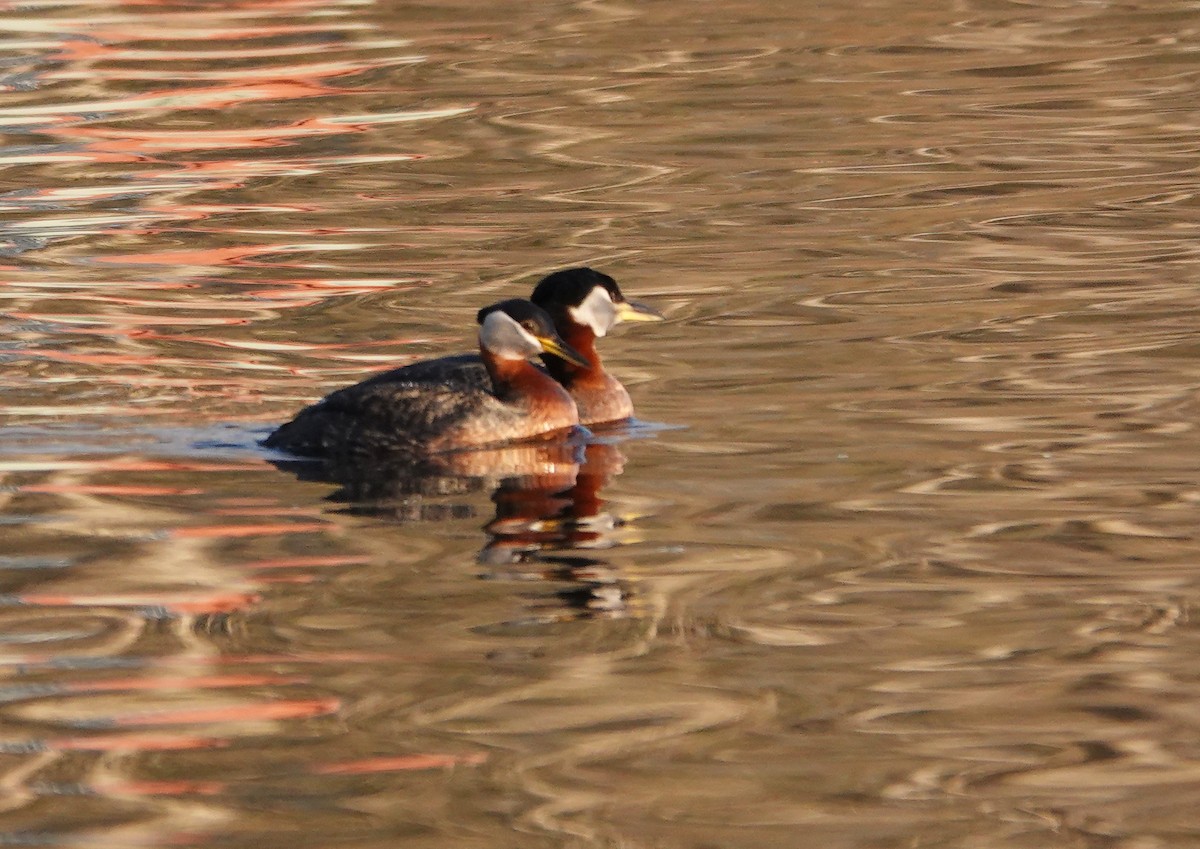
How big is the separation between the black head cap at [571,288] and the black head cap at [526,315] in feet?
2.19

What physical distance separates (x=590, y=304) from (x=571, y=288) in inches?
5.0

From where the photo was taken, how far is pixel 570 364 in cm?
1276

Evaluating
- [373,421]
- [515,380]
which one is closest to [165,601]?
[373,421]

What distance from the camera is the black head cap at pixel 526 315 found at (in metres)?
12.1

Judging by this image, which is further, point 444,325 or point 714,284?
point 714,284

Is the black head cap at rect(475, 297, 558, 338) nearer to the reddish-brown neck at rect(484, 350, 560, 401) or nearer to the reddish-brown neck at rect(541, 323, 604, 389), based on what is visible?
the reddish-brown neck at rect(484, 350, 560, 401)

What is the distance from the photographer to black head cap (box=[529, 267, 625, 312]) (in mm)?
12891

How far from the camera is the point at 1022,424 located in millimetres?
11586

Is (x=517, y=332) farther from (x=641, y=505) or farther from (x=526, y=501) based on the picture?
(x=641, y=505)

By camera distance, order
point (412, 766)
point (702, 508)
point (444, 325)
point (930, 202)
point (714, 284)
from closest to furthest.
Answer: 1. point (412, 766)
2. point (702, 508)
3. point (444, 325)
4. point (714, 284)
5. point (930, 202)

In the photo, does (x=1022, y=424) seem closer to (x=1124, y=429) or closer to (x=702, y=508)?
(x=1124, y=429)

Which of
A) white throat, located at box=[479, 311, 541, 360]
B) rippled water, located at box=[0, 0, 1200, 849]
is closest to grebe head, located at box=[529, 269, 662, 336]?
rippled water, located at box=[0, 0, 1200, 849]

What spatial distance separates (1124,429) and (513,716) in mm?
4907

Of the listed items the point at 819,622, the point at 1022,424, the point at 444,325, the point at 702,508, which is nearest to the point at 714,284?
the point at 444,325
